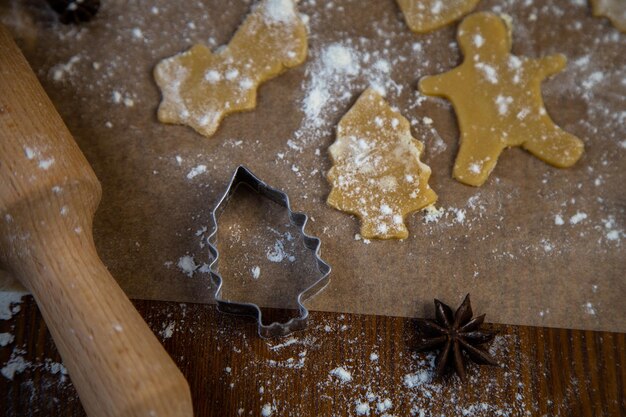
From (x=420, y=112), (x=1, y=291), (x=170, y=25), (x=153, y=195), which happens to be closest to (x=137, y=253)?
(x=153, y=195)

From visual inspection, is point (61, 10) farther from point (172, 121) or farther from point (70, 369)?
point (70, 369)

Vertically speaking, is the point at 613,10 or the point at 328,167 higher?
the point at 613,10

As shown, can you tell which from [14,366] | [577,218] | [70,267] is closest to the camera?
[70,267]

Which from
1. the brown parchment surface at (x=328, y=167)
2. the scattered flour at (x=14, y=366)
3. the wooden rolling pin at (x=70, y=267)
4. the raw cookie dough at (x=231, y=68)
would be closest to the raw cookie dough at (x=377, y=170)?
the brown parchment surface at (x=328, y=167)

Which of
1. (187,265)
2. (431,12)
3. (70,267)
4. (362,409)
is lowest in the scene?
(362,409)

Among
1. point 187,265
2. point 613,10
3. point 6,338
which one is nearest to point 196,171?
point 187,265

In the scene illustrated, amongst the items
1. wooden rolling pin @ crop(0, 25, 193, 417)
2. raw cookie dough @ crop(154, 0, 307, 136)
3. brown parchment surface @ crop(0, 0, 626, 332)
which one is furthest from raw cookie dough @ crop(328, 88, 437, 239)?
wooden rolling pin @ crop(0, 25, 193, 417)

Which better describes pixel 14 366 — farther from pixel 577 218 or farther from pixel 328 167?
pixel 577 218
